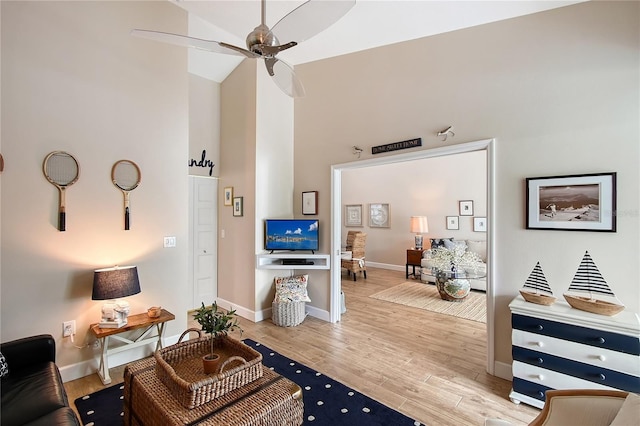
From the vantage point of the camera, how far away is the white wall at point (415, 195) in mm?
6613

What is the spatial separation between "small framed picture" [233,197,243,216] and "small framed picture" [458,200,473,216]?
5.22 m

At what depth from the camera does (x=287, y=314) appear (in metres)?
3.71

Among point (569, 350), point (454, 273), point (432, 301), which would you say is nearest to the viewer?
point (569, 350)

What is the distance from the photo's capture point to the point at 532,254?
7.91 feet

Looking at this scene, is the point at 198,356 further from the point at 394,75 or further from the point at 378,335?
the point at 394,75

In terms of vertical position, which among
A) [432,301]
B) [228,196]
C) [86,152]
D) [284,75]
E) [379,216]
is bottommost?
[432,301]

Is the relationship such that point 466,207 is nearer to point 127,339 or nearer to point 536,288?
point 536,288

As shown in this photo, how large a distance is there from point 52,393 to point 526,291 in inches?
134

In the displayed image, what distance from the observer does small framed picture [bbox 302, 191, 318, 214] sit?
13.2ft

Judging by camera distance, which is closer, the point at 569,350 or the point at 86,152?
the point at 569,350

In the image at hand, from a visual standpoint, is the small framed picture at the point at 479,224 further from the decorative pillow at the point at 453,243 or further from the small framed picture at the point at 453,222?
the decorative pillow at the point at 453,243

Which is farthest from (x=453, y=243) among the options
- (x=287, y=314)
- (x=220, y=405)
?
(x=220, y=405)

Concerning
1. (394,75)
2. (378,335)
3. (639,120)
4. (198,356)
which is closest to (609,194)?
(639,120)

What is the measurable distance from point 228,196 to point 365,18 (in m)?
2.96
